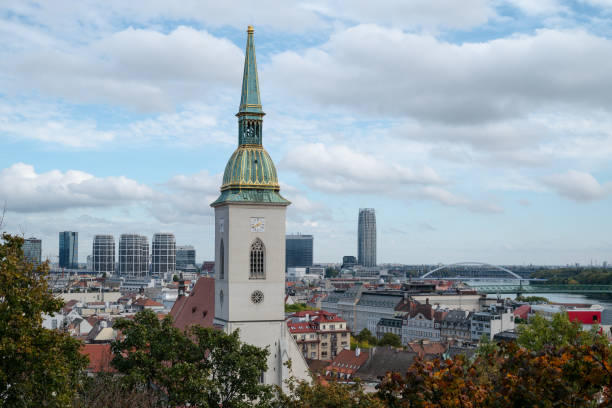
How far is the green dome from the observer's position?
4669 cm

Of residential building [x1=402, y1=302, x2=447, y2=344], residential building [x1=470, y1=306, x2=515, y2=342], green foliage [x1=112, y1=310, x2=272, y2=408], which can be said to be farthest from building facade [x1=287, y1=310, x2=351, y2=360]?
green foliage [x1=112, y1=310, x2=272, y2=408]

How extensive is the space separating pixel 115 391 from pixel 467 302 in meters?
152

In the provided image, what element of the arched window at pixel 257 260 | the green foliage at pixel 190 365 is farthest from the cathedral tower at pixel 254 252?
the green foliage at pixel 190 365

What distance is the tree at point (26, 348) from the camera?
22422 millimetres

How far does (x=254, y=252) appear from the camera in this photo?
153ft

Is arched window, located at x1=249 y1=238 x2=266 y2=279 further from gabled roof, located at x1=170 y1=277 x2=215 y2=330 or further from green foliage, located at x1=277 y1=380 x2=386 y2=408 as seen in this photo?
green foliage, located at x1=277 y1=380 x2=386 y2=408

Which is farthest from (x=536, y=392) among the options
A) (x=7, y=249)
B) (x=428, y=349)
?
(x=428, y=349)

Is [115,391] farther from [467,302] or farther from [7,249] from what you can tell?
[467,302]

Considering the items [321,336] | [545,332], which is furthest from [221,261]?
[321,336]

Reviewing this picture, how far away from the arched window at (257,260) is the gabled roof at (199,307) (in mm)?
7114

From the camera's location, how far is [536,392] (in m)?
15.8

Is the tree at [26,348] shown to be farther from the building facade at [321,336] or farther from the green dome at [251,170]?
the building facade at [321,336]

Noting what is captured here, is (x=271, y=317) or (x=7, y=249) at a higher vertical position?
(x=7, y=249)

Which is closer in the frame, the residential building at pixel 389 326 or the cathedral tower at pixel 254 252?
the cathedral tower at pixel 254 252
